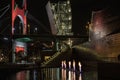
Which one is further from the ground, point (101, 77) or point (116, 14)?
point (116, 14)

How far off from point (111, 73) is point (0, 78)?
2197cm

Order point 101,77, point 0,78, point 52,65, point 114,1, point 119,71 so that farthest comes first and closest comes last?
point 52,65 → point 0,78 → point 114,1 → point 101,77 → point 119,71

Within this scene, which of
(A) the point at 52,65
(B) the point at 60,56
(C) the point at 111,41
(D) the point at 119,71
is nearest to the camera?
(D) the point at 119,71

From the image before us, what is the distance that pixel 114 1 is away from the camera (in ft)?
81.5

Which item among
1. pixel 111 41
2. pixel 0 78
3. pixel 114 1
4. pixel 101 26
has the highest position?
pixel 114 1

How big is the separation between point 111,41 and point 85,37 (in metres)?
39.3

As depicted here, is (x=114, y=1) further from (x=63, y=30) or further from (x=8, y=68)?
(x=63, y=30)

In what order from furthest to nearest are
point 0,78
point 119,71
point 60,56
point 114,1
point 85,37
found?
point 85,37
point 60,56
point 0,78
point 114,1
point 119,71

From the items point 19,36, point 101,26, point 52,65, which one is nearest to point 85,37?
point 19,36

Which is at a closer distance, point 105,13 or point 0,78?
point 105,13

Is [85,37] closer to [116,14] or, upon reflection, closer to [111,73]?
[116,14]

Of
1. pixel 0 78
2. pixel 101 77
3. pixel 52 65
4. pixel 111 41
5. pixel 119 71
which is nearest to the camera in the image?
pixel 119 71

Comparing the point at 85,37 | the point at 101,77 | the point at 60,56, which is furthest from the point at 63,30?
the point at 101,77

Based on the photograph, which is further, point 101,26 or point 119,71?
point 101,26
